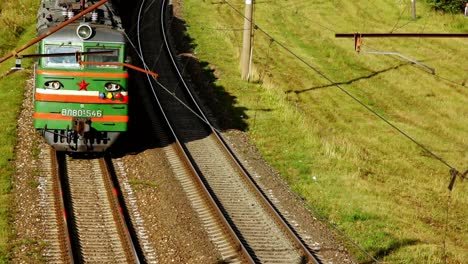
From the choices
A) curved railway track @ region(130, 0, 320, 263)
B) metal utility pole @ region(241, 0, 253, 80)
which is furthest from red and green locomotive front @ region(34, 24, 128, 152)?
metal utility pole @ region(241, 0, 253, 80)

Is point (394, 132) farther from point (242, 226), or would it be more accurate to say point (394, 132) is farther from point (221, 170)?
point (242, 226)

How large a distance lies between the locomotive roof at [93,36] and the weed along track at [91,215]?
3.46 metres

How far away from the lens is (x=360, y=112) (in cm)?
2841

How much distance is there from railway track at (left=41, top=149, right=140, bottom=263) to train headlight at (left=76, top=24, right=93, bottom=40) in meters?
3.64

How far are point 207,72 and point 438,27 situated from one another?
19.9m

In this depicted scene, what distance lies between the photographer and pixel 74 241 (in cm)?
1487

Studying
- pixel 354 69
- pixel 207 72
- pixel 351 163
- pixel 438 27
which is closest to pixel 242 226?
pixel 351 163

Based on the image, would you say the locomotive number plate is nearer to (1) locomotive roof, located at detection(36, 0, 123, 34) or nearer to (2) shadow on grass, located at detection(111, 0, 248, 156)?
(2) shadow on grass, located at detection(111, 0, 248, 156)

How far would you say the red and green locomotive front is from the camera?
1791 centimetres

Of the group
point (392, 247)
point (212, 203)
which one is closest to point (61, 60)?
point (212, 203)

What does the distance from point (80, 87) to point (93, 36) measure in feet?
4.67

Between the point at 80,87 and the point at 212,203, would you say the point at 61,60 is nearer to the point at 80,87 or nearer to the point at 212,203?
the point at 80,87

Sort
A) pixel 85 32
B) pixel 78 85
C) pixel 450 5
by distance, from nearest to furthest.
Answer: pixel 85 32 → pixel 78 85 → pixel 450 5

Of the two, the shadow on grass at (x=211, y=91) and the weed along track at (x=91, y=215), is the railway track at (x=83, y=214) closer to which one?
the weed along track at (x=91, y=215)
